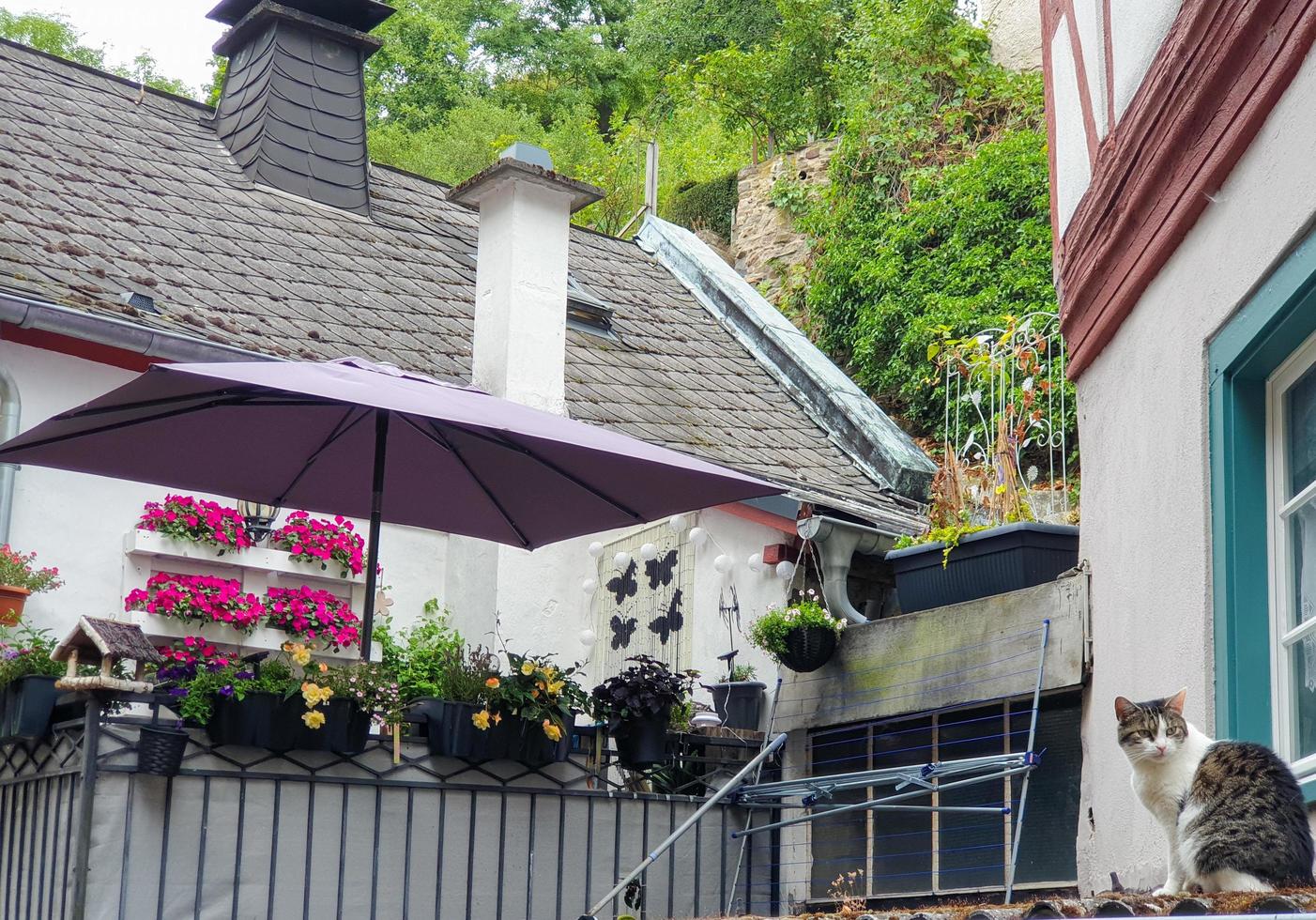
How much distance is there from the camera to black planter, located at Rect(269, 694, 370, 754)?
5.01 m

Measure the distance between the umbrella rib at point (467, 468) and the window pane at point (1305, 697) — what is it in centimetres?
329

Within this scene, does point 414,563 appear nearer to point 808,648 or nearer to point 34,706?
point 808,648

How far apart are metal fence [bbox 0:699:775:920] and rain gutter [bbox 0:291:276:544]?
2120 millimetres

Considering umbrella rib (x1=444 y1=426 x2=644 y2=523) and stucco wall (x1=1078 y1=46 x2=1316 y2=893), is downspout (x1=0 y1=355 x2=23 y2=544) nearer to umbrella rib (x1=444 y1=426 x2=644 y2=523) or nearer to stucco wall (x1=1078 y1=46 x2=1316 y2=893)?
umbrella rib (x1=444 y1=426 x2=644 y2=523)

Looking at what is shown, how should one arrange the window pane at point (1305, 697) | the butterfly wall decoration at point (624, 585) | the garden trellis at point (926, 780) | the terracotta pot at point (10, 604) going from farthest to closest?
the butterfly wall decoration at point (624, 585), the terracotta pot at point (10, 604), the garden trellis at point (926, 780), the window pane at point (1305, 697)

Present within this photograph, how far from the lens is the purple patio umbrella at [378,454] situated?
517 cm

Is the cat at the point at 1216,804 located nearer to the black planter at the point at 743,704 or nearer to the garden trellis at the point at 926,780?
the garden trellis at the point at 926,780

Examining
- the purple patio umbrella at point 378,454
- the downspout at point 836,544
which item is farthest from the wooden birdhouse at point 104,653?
the downspout at point 836,544

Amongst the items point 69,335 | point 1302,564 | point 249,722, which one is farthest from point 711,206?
point 1302,564

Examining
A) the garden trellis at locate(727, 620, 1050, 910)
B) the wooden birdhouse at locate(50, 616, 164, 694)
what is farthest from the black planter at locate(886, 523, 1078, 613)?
the wooden birdhouse at locate(50, 616, 164, 694)

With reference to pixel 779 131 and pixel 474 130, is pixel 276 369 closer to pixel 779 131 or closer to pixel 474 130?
pixel 779 131

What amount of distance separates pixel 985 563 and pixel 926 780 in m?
0.94

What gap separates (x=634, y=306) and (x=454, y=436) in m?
5.87

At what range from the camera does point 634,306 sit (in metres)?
11.8
